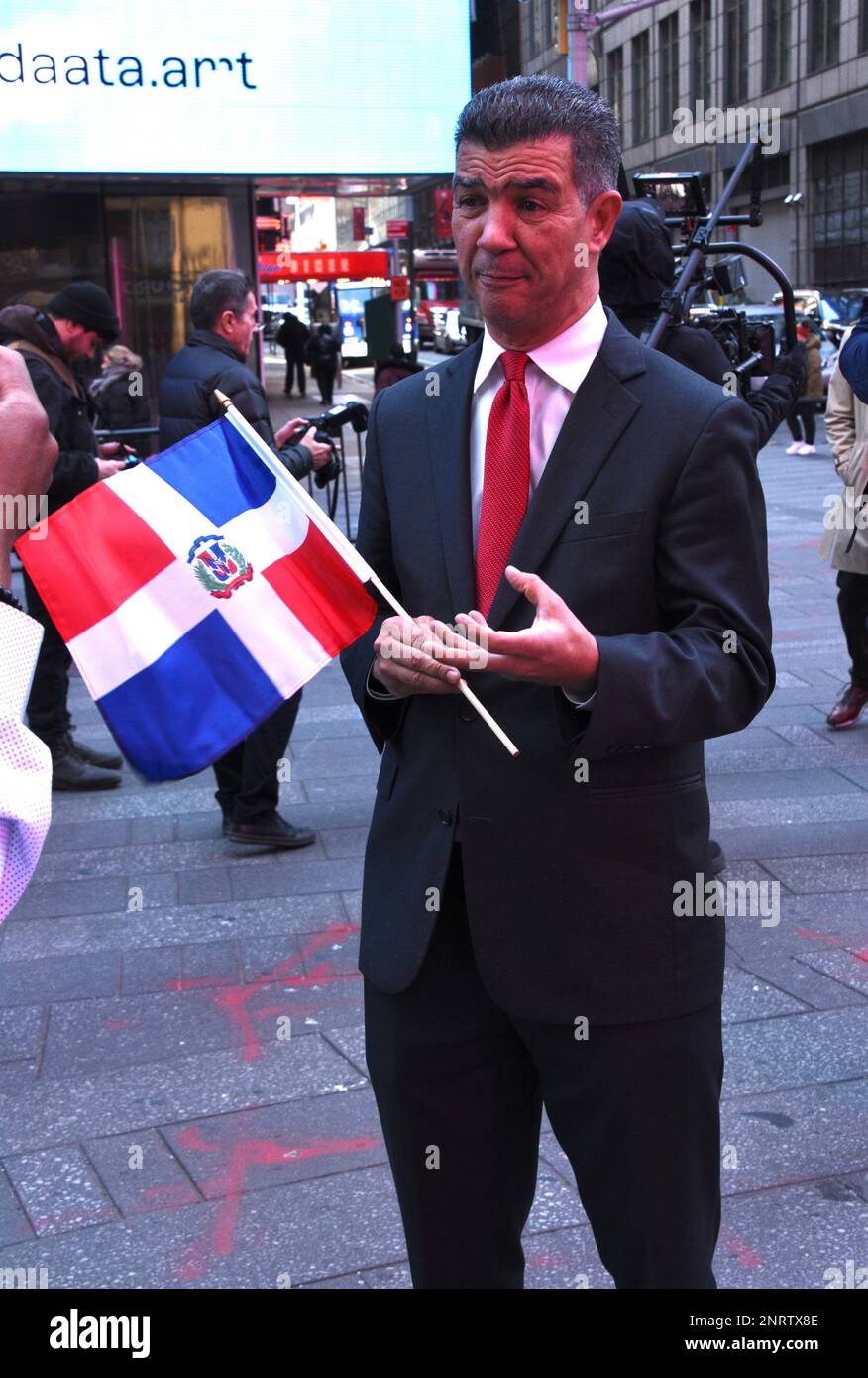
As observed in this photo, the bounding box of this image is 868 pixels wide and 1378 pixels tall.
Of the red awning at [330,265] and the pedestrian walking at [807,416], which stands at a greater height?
the red awning at [330,265]

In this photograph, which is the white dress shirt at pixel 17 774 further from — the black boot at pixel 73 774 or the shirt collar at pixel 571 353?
the black boot at pixel 73 774

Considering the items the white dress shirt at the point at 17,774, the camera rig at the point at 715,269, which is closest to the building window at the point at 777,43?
the camera rig at the point at 715,269

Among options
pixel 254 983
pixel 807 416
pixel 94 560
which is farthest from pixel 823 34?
pixel 94 560

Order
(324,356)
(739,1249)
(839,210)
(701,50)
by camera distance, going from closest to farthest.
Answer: (739,1249) → (324,356) → (839,210) → (701,50)

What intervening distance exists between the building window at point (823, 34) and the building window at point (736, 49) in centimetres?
395

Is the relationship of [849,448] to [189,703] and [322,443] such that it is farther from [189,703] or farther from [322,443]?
[189,703]

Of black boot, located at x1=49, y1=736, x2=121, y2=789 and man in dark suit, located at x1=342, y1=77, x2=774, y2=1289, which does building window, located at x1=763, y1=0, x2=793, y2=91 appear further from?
man in dark suit, located at x1=342, y1=77, x2=774, y2=1289

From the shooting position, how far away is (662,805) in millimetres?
2096

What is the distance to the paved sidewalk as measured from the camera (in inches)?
126

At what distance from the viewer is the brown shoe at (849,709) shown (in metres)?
7.20

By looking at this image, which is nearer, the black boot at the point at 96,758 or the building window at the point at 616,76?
the black boot at the point at 96,758

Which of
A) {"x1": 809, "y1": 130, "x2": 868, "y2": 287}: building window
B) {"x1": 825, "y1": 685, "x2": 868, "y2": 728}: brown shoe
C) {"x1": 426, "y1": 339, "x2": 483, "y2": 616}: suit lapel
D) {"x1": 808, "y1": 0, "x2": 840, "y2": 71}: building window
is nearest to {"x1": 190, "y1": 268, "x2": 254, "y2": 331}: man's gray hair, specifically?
{"x1": 825, "y1": 685, "x2": 868, "y2": 728}: brown shoe

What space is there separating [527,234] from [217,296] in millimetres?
4228

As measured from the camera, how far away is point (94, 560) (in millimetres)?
2748
